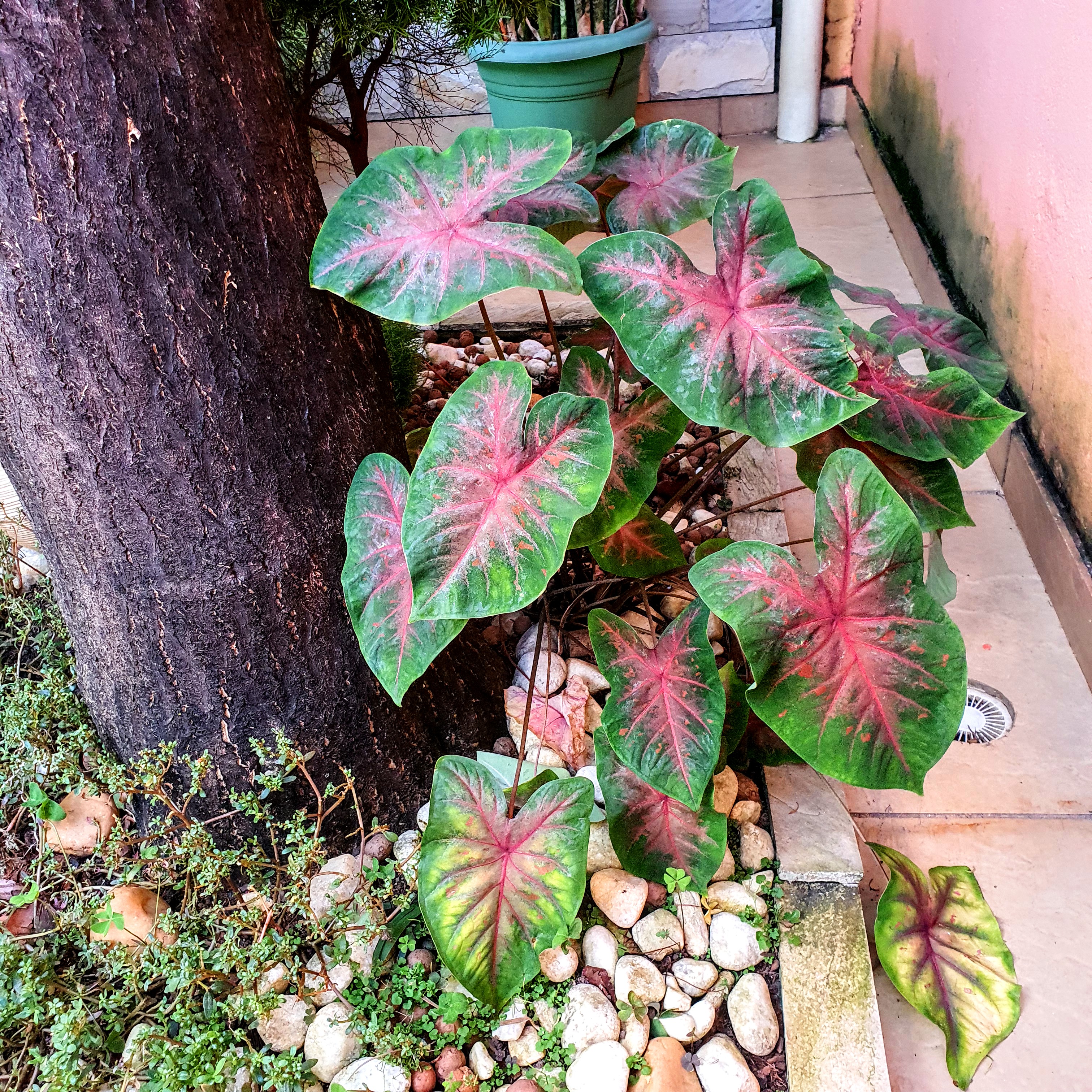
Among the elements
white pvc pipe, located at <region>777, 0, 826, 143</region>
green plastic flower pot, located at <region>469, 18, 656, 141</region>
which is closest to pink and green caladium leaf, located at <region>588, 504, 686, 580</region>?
green plastic flower pot, located at <region>469, 18, 656, 141</region>

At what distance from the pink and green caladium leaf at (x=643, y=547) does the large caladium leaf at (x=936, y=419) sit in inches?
12.1

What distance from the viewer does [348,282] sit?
104 centimetres

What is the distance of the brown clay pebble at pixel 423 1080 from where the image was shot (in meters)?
1.10

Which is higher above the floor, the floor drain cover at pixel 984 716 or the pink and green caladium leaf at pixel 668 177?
the pink and green caladium leaf at pixel 668 177

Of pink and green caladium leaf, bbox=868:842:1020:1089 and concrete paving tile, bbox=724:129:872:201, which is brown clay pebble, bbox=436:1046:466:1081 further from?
Result: concrete paving tile, bbox=724:129:872:201

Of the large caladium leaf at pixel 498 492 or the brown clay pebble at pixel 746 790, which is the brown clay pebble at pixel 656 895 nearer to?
the brown clay pebble at pixel 746 790

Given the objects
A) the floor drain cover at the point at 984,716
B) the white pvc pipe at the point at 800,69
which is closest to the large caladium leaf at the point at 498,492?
the floor drain cover at the point at 984,716

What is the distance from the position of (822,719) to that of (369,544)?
59 cm

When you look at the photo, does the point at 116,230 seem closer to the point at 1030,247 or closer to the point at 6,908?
the point at 6,908

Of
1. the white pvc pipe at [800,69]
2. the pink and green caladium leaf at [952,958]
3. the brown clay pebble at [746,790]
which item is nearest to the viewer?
the pink and green caladium leaf at [952,958]

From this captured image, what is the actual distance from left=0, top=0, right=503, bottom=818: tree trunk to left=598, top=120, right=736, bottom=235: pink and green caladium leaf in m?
0.43

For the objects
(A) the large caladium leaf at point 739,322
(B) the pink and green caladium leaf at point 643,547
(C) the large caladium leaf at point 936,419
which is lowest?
(B) the pink and green caladium leaf at point 643,547

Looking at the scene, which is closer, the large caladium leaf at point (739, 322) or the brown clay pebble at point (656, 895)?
the large caladium leaf at point (739, 322)

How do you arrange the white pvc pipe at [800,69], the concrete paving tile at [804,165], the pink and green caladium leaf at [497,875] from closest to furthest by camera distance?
1. the pink and green caladium leaf at [497,875]
2. the concrete paving tile at [804,165]
3. the white pvc pipe at [800,69]
